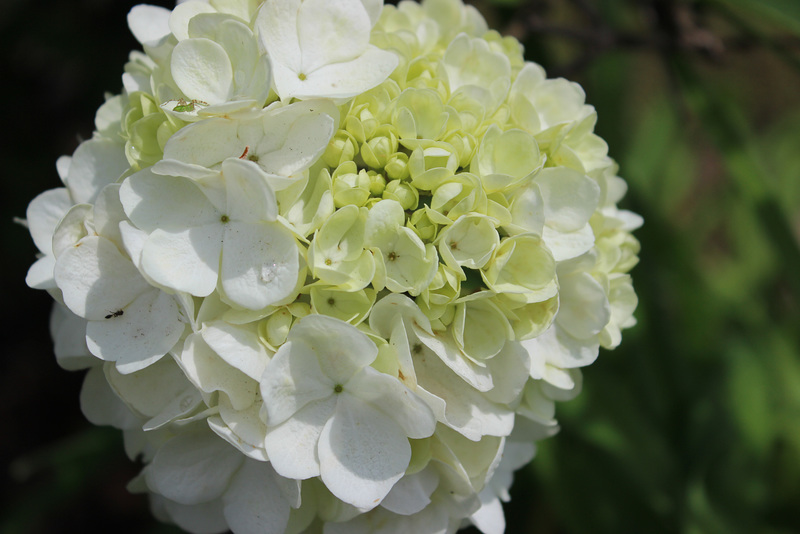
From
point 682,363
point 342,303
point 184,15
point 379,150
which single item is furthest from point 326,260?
point 682,363

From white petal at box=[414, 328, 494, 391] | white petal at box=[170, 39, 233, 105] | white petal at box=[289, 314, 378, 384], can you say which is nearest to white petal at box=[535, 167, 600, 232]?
white petal at box=[414, 328, 494, 391]

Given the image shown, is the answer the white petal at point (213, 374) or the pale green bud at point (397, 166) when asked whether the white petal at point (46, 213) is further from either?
the pale green bud at point (397, 166)

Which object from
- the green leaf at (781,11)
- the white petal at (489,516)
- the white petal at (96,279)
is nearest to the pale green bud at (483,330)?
the white petal at (489,516)

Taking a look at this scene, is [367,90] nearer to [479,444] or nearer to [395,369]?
[395,369]

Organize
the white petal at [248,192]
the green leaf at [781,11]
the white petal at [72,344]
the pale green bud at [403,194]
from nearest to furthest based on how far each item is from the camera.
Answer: the white petal at [248,192]
the pale green bud at [403,194]
the white petal at [72,344]
the green leaf at [781,11]

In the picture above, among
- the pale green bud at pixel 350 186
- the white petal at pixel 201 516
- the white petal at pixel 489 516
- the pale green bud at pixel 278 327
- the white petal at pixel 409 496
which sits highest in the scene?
the pale green bud at pixel 350 186

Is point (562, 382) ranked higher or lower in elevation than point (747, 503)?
higher

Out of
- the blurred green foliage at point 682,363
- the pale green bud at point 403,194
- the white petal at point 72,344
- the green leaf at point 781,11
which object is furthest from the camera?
the blurred green foliage at point 682,363

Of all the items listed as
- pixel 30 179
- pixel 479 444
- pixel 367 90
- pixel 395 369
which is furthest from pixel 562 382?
pixel 30 179
